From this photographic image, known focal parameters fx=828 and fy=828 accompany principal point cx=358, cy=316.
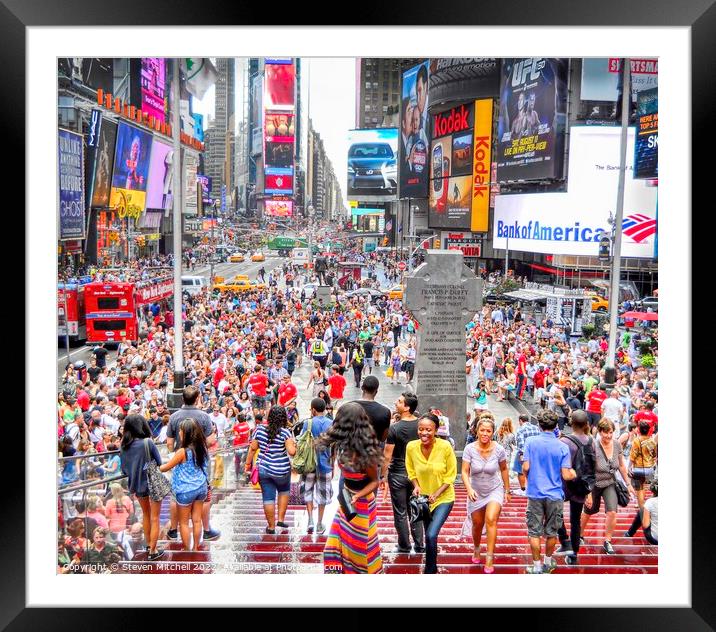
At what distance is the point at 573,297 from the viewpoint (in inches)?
1142

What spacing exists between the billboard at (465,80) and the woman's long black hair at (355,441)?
55.5 metres

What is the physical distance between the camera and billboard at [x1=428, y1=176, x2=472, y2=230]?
198 ft

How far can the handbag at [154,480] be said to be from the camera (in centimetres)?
673

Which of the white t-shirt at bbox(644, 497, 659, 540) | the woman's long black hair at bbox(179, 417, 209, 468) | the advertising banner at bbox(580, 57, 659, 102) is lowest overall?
the white t-shirt at bbox(644, 497, 659, 540)

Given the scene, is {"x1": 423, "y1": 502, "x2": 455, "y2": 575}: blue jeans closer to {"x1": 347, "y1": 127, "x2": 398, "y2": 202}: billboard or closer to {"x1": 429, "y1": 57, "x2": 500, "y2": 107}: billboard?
{"x1": 429, "y1": 57, "x2": 500, "y2": 107}: billboard

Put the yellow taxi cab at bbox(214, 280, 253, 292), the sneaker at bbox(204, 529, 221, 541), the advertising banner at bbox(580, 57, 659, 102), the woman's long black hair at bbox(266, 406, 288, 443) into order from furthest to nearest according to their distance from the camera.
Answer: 1. the advertising banner at bbox(580, 57, 659, 102)
2. the yellow taxi cab at bbox(214, 280, 253, 292)
3. the sneaker at bbox(204, 529, 221, 541)
4. the woman's long black hair at bbox(266, 406, 288, 443)

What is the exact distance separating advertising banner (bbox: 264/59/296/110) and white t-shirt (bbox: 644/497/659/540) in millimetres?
143617

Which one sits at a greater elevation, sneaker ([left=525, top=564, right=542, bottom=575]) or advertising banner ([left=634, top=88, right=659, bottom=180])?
advertising banner ([left=634, top=88, right=659, bottom=180])

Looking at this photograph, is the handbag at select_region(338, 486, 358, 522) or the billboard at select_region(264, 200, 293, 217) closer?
the handbag at select_region(338, 486, 358, 522)

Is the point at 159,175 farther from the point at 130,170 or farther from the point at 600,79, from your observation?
the point at 600,79

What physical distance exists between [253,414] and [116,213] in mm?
36087

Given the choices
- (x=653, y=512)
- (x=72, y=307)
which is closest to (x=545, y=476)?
(x=653, y=512)

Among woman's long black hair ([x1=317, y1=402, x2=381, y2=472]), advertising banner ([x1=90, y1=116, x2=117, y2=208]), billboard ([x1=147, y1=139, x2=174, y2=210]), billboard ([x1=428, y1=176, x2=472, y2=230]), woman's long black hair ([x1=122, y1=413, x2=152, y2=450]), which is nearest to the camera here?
woman's long black hair ([x1=317, y1=402, x2=381, y2=472])

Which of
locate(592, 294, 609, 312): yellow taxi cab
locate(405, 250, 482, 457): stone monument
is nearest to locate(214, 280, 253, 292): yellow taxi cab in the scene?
locate(592, 294, 609, 312): yellow taxi cab
